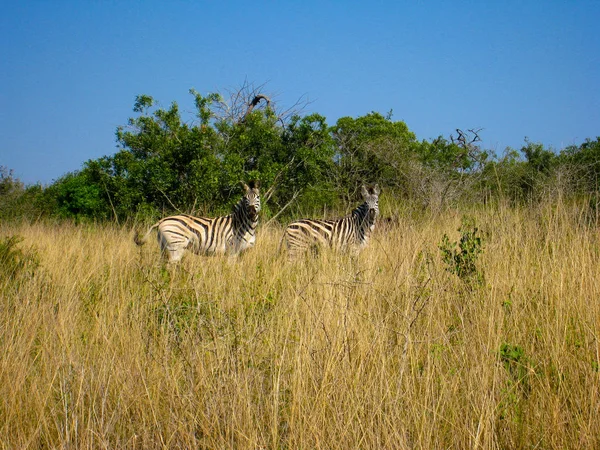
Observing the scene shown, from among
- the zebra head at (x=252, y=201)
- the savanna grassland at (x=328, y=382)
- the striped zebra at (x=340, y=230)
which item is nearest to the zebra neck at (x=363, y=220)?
the striped zebra at (x=340, y=230)

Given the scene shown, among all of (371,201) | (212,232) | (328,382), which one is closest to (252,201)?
(212,232)

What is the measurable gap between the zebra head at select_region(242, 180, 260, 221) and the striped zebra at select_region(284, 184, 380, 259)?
538 mm

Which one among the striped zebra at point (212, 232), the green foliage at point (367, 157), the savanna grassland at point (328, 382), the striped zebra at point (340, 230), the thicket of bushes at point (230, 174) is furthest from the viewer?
the green foliage at point (367, 157)

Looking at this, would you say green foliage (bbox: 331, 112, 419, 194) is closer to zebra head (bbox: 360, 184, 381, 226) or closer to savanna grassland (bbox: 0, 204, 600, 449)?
zebra head (bbox: 360, 184, 381, 226)

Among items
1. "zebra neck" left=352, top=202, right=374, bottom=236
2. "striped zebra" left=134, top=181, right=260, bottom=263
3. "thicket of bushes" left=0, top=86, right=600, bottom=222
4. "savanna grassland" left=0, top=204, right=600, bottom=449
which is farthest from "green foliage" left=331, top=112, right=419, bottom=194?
"savanna grassland" left=0, top=204, right=600, bottom=449

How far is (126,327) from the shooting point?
3.72m

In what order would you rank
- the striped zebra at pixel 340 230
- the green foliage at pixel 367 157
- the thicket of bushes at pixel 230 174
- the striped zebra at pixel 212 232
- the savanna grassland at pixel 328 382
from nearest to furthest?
the savanna grassland at pixel 328 382, the striped zebra at pixel 212 232, the striped zebra at pixel 340 230, the thicket of bushes at pixel 230 174, the green foliage at pixel 367 157

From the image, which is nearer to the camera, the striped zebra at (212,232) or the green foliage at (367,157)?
the striped zebra at (212,232)

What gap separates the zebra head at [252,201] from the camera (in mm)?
7922

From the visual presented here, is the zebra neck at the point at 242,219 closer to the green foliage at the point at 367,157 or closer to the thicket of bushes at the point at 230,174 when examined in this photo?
the thicket of bushes at the point at 230,174

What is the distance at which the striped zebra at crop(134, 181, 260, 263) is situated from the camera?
7.63 meters

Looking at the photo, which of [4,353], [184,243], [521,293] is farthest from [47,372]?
[184,243]

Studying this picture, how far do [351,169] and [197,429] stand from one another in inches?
620

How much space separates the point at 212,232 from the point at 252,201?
77 centimetres
